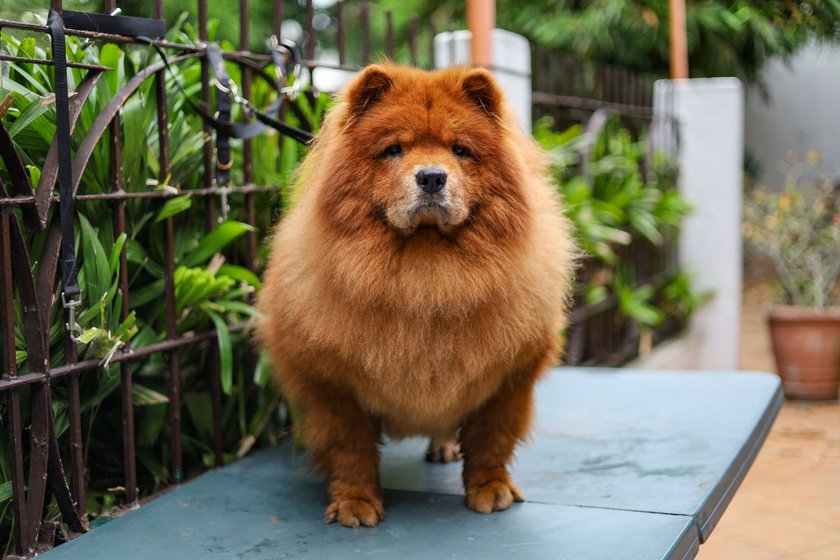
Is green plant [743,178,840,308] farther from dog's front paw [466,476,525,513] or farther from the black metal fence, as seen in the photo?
dog's front paw [466,476,525,513]

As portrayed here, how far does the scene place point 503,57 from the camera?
16.0 ft

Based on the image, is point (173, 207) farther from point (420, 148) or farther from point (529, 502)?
point (529, 502)

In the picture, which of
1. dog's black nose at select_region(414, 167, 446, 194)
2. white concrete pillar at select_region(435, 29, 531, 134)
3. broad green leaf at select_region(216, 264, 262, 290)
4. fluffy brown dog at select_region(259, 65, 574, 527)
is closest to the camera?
dog's black nose at select_region(414, 167, 446, 194)

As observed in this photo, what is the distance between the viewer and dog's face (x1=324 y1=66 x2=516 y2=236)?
89.7 inches

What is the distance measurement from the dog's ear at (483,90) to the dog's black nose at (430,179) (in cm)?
33

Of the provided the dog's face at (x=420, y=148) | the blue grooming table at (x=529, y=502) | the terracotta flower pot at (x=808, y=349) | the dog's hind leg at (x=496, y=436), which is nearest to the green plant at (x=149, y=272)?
the blue grooming table at (x=529, y=502)

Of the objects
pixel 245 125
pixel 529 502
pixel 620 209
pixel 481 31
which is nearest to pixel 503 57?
pixel 481 31

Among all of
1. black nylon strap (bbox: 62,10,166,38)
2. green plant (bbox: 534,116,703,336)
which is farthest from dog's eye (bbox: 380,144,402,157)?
green plant (bbox: 534,116,703,336)

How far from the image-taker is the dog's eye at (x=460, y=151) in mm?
2369

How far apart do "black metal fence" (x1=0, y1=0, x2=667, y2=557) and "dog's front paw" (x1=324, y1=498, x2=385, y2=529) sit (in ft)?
2.22

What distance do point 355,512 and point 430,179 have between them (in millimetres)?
1011

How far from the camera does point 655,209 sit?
6934 millimetres

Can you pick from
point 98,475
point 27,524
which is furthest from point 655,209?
point 27,524

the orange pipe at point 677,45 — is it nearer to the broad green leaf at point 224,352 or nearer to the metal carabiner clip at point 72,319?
the broad green leaf at point 224,352
